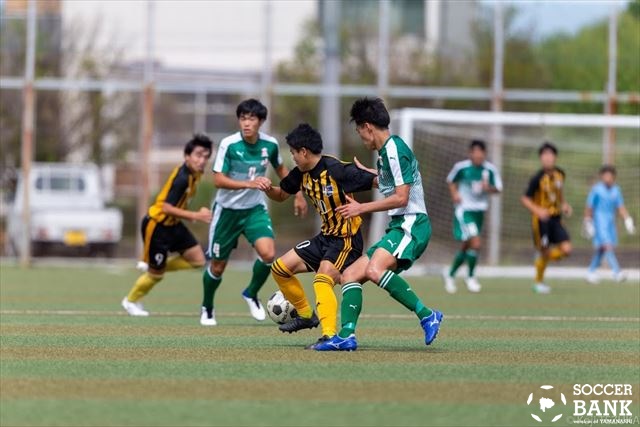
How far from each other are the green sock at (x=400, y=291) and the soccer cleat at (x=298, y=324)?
0.93 metres

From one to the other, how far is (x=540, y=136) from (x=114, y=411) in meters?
22.0

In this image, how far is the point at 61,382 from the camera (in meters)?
8.13

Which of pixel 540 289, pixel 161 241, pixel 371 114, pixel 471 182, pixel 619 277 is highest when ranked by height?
pixel 371 114

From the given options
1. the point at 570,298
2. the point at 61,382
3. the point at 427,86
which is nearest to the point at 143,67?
the point at 427,86

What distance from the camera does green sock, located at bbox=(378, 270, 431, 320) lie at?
33.5 ft

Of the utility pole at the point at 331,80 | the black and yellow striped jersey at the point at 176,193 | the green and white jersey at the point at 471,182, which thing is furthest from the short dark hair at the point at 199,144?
the utility pole at the point at 331,80

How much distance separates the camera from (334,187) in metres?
10.5

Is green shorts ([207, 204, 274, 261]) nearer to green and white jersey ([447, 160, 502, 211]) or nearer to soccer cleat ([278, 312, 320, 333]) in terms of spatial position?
soccer cleat ([278, 312, 320, 333])

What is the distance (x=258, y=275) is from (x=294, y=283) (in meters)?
2.48

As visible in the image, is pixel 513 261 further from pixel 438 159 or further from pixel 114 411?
pixel 114 411

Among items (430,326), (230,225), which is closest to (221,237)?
(230,225)

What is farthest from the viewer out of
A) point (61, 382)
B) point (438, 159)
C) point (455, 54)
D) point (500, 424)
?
point (455, 54)

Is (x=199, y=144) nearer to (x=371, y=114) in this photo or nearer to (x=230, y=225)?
(x=230, y=225)

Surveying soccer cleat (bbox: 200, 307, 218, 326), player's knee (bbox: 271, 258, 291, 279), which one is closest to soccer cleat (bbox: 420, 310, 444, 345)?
player's knee (bbox: 271, 258, 291, 279)
